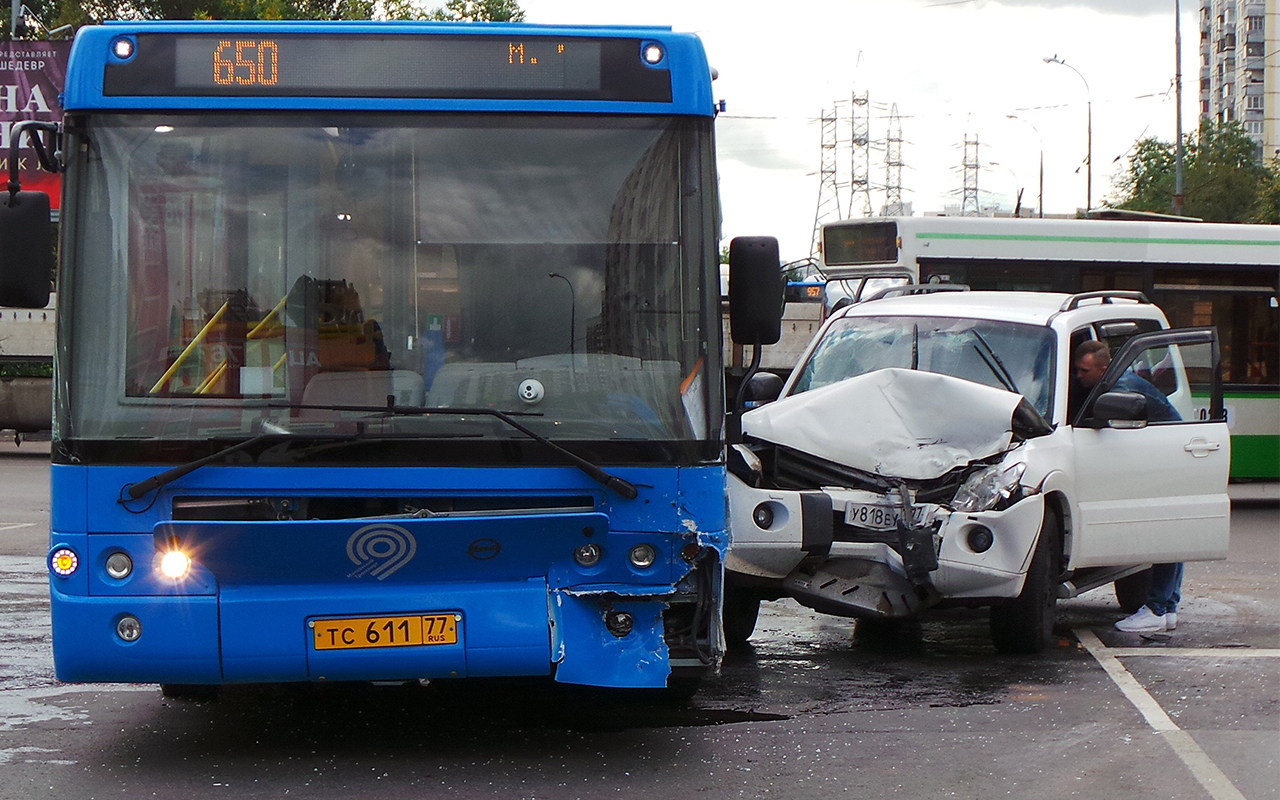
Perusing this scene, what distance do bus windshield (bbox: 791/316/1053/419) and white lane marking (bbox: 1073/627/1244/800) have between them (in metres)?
1.37

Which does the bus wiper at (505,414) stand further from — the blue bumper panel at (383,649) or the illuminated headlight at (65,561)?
the illuminated headlight at (65,561)

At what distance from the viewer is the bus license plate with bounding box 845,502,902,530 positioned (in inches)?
327

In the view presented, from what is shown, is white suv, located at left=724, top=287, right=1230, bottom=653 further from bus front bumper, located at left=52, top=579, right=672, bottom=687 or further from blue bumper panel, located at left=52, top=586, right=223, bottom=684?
blue bumper panel, located at left=52, top=586, right=223, bottom=684

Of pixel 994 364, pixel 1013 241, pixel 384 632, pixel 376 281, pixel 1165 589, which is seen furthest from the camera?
pixel 1013 241

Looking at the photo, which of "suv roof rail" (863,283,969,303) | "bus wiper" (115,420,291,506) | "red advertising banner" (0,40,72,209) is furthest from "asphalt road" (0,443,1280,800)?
"red advertising banner" (0,40,72,209)

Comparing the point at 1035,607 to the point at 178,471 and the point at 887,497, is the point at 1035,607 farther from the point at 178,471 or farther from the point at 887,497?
the point at 178,471

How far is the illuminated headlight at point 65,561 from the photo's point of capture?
5836mm

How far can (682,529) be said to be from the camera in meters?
6.02

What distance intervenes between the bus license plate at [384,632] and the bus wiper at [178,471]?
68 centimetres

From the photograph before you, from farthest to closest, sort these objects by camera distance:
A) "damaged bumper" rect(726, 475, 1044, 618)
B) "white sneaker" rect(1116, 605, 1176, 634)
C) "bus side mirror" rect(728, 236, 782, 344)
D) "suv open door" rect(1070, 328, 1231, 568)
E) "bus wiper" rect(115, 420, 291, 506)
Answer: "white sneaker" rect(1116, 605, 1176, 634) < "suv open door" rect(1070, 328, 1231, 568) < "damaged bumper" rect(726, 475, 1044, 618) < "bus side mirror" rect(728, 236, 782, 344) < "bus wiper" rect(115, 420, 291, 506)

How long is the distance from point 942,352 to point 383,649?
4.77 metres

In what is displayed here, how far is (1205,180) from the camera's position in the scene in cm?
5297

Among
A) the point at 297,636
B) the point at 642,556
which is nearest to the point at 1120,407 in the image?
the point at 642,556

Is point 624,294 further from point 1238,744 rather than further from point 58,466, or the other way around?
point 1238,744
